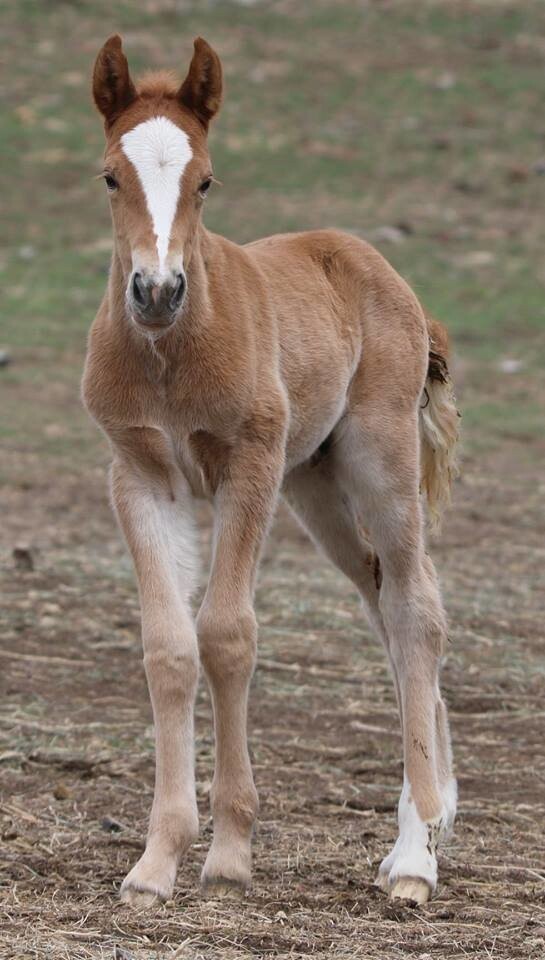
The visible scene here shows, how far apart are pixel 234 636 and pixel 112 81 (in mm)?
1651

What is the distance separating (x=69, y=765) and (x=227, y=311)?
6.41 feet

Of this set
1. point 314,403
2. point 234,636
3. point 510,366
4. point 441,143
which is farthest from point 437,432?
point 441,143

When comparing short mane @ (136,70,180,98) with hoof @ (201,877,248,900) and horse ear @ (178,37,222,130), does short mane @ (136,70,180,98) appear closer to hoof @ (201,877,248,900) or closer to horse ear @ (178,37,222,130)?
horse ear @ (178,37,222,130)

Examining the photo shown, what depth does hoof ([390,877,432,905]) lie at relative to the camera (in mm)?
4783

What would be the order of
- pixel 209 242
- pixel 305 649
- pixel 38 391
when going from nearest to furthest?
1. pixel 209 242
2. pixel 305 649
3. pixel 38 391

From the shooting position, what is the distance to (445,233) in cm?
1634

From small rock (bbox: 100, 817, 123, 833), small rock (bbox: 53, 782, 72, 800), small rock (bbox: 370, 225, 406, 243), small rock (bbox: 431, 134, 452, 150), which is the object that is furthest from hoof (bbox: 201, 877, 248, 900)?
small rock (bbox: 431, 134, 452, 150)

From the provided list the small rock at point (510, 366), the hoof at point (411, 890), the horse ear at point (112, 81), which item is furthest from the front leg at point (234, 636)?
the small rock at point (510, 366)

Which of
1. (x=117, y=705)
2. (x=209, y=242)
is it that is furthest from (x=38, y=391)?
(x=209, y=242)

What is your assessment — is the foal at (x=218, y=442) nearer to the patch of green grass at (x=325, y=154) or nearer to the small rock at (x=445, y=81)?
the patch of green grass at (x=325, y=154)

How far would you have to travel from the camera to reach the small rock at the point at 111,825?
212 inches

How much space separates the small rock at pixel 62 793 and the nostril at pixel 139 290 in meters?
2.05

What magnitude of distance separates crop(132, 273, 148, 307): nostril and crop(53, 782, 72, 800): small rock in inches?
80.7

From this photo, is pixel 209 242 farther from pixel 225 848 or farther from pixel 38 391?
pixel 38 391
